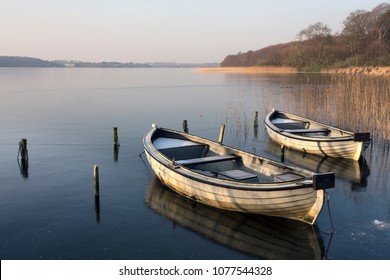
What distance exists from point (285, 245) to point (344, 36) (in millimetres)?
114000

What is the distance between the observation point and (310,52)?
11675 centimetres

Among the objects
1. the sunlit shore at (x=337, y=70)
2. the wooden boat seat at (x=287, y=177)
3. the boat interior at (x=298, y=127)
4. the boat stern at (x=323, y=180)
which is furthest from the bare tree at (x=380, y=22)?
the boat stern at (x=323, y=180)

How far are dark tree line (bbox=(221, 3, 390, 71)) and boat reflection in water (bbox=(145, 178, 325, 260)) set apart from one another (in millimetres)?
85888

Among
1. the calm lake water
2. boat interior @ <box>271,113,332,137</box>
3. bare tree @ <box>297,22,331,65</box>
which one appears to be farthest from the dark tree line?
the calm lake water

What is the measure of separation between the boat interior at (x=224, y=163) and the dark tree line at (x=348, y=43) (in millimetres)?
81748

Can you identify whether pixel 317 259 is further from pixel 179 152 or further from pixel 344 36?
pixel 344 36

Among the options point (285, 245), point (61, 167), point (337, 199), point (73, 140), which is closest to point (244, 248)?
point (285, 245)

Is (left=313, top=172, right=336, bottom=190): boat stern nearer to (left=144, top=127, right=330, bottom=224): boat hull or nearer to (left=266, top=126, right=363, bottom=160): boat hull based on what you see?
(left=144, top=127, right=330, bottom=224): boat hull

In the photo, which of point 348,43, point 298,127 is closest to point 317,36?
point 348,43

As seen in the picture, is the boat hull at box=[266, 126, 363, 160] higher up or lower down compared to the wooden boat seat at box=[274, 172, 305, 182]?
lower down

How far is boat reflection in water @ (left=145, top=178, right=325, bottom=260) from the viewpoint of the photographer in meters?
11.3

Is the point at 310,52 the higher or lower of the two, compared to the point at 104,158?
higher

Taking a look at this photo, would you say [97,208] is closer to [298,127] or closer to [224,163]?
[224,163]

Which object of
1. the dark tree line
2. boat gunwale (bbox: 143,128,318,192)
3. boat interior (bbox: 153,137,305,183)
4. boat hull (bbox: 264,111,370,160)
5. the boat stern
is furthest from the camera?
the dark tree line
